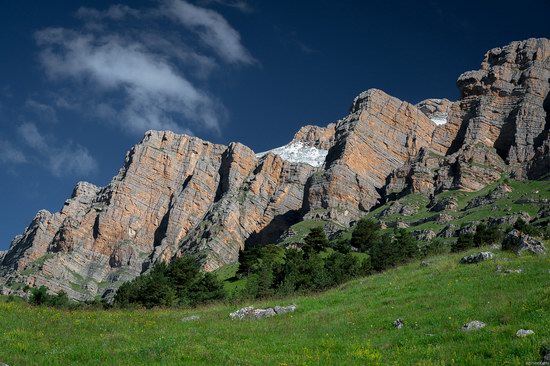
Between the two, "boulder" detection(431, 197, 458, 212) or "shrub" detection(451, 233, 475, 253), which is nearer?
"shrub" detection(451, 233, 475, 253)

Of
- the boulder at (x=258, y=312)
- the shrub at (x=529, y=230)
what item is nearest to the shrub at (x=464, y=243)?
the shrub at (x=529, y=230)

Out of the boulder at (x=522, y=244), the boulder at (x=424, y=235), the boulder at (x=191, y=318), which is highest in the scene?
the boulder at (x=424, y=235)

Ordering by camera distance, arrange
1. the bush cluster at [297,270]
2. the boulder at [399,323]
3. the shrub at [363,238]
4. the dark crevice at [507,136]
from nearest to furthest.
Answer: the boulder at [399,323] < the bush cluster at [297,270] < the shrub at [363,238] < the dark crevice at [507,136]

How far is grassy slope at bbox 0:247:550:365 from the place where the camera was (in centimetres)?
1780

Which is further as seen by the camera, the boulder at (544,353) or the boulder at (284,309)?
the boulder at (284,309)

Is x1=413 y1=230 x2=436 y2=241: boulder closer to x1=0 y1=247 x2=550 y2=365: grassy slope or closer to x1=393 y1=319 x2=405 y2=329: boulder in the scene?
x1=0 y1=247 x2=550 y2=365: grassy slope

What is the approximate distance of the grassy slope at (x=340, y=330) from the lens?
17797 mm

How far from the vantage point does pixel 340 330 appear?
23547mm

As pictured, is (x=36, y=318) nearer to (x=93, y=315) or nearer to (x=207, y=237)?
(x=93, y=315)

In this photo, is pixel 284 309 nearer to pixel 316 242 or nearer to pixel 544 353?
pixel 544 353

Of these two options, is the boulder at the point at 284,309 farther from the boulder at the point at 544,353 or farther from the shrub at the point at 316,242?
the shrub at the point at 316,242

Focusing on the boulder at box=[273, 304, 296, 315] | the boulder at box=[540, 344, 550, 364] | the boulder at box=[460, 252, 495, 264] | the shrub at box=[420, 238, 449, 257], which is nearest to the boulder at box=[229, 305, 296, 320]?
the boulder at box=[273, 304, 296, 315]

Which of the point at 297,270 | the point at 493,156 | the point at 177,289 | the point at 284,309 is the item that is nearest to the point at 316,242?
the point at 297,270

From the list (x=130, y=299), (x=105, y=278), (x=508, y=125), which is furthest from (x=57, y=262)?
(x=508, y=125)
